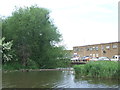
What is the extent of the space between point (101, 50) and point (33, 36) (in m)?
28.8

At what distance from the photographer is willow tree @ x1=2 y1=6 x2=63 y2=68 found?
33719mm

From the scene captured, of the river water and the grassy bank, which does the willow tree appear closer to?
the grassy bank

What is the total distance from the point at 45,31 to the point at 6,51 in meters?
7.65

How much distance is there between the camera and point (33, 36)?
35.6m

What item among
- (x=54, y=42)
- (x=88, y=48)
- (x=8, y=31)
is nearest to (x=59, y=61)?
(x=54, y=42)

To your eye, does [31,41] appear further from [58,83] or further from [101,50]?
[101,50]

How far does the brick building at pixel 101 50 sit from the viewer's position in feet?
180

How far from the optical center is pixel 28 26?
110 ft

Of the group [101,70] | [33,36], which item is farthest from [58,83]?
[33,36]

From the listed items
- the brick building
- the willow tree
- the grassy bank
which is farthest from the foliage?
the brick building

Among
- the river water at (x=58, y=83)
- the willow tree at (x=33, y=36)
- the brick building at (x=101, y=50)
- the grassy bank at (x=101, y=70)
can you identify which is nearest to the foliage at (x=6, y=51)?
the willow tree at (x=33, y=36)

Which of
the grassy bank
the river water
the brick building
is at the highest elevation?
the brick building

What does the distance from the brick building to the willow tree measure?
22.9m

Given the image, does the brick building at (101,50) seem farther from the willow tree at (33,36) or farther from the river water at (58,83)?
the river water at (58,83)
